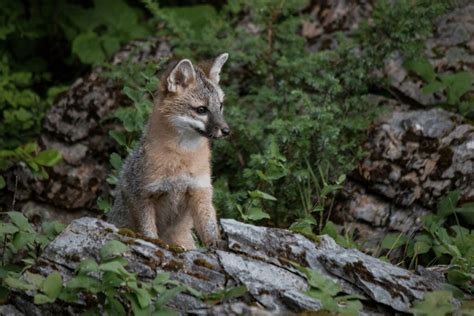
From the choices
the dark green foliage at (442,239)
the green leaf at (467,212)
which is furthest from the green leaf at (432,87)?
the green leaf at (467,212)

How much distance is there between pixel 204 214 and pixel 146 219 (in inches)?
18.8

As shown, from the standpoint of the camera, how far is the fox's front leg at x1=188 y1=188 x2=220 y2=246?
6.99 meters

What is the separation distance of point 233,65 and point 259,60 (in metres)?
0.58

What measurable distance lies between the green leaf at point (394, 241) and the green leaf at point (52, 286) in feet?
12.2

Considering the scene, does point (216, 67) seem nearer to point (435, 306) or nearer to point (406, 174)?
point (406, 174)

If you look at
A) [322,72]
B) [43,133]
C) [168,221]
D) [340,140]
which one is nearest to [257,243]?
[168,221]

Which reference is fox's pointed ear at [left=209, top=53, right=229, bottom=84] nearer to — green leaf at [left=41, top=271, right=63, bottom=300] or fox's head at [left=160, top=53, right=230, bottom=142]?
fox's head at [left=160, top=53, right=230, bottom=142]

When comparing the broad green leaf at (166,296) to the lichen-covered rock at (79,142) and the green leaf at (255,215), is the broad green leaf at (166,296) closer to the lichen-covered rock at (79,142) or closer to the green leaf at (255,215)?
the green leaf at (255,215)

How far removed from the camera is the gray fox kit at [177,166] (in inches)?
277

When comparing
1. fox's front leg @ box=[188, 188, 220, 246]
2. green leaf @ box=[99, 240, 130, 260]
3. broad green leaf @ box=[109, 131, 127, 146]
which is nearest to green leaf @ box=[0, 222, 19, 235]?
green leaf @ box=[99, 240, 130, 260]

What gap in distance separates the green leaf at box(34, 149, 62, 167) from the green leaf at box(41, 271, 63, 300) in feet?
14.9

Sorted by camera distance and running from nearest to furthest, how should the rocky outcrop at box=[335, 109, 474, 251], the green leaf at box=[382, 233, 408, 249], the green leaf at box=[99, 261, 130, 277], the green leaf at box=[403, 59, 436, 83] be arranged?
the green leaf at box=[99, 261, 130, 277] → the green leaf at box=[382, 233, 408, 249] → the rocky outcrop at box=[335, 109, 474, 251] → the green leaf at box=[403, 59, 436, 83]

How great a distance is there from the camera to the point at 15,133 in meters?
11.1

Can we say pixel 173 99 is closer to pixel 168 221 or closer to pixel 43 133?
pixel 168 221
